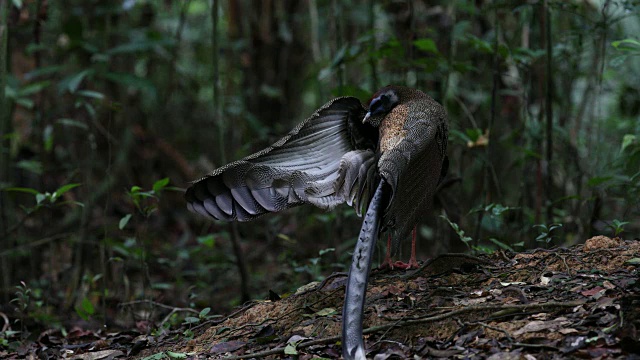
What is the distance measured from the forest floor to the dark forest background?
51 cm

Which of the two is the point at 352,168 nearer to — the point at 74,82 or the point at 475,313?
the point at 475,313

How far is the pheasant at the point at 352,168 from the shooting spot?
12.0ft

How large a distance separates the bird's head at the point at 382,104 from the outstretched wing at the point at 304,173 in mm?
132

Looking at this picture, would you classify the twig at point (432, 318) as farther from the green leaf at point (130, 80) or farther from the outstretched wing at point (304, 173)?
the green leaf at point (130, 80)

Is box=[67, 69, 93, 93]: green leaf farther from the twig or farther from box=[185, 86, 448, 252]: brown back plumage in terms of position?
the twig

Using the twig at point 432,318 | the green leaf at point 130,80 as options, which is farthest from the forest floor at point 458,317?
the green leaf at point 130,80

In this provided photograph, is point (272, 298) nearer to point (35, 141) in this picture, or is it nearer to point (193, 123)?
point (35, 141)

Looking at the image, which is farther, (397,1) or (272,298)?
(397,1)

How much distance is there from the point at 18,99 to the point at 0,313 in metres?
2.12

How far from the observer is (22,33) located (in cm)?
795

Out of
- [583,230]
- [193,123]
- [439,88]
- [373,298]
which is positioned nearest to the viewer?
[373,298]

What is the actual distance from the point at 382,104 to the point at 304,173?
2.08ft

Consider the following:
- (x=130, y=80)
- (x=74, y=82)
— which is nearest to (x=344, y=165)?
(x=74, y=82)

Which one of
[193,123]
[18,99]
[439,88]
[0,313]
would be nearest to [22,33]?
[18,99]
